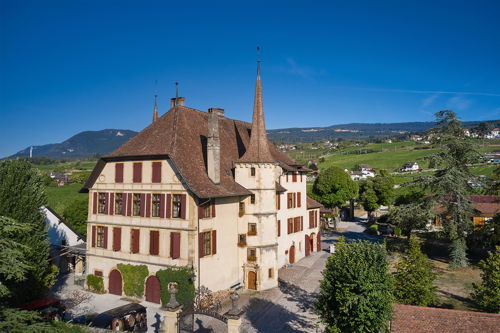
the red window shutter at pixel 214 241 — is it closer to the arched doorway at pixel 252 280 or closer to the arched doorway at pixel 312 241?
the arched doorway at pixel 252 280

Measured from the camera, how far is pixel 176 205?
23.7 m

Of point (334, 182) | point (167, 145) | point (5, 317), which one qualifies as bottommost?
point (5, 317)

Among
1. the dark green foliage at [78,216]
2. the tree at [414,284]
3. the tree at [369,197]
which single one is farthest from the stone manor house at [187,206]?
the tree at [369,197]

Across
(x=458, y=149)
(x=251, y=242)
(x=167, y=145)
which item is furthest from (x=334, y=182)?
(x=167, y=145)

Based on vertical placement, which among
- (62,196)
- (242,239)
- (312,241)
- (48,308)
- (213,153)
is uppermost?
(213,153)

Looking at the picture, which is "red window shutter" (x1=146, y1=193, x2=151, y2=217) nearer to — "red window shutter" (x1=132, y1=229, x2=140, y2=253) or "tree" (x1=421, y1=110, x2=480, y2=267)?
"red window shutter" (x1=132, y1=229, x2=140, y2=253)

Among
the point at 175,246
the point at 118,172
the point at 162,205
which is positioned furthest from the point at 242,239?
the point at 118,172

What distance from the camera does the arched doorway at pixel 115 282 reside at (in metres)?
25.9

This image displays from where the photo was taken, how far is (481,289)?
1919 centimetres

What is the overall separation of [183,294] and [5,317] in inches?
463

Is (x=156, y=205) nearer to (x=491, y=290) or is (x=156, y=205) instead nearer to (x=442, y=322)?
(x=442, y=322)

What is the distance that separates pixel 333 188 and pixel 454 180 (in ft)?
69.0

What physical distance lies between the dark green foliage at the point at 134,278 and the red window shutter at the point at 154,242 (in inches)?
48.7

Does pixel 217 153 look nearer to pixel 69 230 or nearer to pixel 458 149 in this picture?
pixel 69 230
